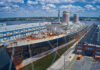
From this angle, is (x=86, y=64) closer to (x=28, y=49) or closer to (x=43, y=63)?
(x=43, y=63)

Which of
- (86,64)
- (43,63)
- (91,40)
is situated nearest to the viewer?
(86,64)

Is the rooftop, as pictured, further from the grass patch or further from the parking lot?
the grass patch

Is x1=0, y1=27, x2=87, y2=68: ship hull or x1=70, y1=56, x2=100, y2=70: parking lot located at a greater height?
x1=0, y1=27, x2=87, y2=68: ship hull

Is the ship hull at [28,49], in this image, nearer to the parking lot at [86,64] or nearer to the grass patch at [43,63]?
the grass patch at [43,63]

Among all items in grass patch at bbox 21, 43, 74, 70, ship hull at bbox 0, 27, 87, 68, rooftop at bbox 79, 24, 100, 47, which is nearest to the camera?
ship hull at bbox 0, 27, 87, 68

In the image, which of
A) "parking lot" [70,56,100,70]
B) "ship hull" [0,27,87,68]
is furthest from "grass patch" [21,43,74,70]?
"parking lot" [70,56,100,70]

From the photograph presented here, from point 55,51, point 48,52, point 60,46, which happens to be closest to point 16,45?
point 48,52

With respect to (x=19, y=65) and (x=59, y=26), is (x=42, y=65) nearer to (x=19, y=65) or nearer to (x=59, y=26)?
(x=19, y=65)

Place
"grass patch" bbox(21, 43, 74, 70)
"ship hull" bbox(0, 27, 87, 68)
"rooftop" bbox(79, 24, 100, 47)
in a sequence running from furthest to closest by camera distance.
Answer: "rooftop" bbox(79, 24, 100, 47), "grass patch" bbox(21, 43, 74, 70), "ship hull" bbox(0, 27, 87, 68)

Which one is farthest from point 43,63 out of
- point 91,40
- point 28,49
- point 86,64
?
point 91,40

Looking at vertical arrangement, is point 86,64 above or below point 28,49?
below

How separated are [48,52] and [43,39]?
1.27 metres

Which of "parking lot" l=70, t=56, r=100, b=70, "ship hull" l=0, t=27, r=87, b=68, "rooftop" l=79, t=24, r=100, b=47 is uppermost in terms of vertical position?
"ship hull" l=0, t=27, r=87, b=68

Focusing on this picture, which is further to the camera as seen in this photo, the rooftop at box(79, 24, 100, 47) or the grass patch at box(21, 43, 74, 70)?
the rooftop at box(79, 24, 100, 47)
